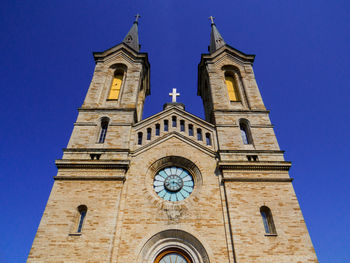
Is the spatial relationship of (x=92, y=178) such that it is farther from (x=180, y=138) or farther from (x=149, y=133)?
(x=180, y=138)

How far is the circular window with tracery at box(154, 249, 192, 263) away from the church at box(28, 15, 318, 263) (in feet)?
0.14

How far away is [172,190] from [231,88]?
32.8ft

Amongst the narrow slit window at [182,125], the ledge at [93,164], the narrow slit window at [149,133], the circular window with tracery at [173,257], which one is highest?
the narrow slit window at [182,125]

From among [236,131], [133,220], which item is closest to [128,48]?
[236,131]

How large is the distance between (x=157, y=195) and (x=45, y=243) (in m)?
5.50

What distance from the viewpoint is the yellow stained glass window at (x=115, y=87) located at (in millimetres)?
19127

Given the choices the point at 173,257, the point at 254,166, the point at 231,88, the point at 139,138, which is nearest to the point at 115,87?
the point at 139,138

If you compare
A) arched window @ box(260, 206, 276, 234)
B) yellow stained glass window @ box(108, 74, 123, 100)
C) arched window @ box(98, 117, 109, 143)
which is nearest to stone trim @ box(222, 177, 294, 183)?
arched window @ box(260, 206, 276, 234)

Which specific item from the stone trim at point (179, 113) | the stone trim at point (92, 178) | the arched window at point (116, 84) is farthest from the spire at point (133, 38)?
the stone trim at point (92, 178)

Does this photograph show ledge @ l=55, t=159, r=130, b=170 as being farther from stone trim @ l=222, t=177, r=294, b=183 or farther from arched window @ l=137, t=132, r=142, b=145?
stone trim @ l=222, t=177, r=294, b=183

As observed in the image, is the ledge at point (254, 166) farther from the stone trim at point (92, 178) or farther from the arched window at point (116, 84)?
the arched window at point (116, 84)

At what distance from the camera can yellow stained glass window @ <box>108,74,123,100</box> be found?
19127 millimetres

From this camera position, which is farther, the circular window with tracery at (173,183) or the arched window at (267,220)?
the circular window with tracery at (173,183)

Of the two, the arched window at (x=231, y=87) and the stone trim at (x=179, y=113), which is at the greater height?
the arched window at (x=231, y=87)
